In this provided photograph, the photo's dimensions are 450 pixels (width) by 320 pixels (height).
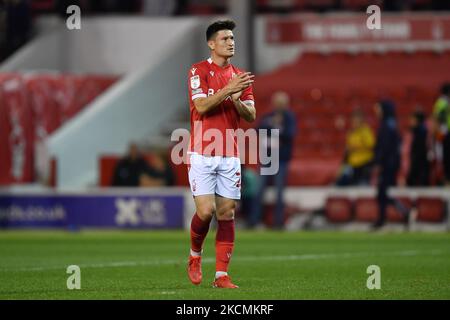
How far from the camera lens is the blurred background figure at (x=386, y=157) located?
19516mm

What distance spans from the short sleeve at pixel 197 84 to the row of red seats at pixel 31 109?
1460cm

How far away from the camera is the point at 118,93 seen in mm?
25344

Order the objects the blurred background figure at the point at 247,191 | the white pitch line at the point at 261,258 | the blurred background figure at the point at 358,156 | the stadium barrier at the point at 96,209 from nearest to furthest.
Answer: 1. the white pitch line at the point at 261,258
2. the stadium barrier at the point at 96,209
3. the blurred background figure at the point at 247,191
4. the blurred background figure at the point at 358,156

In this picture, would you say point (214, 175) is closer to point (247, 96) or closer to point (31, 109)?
point (247, 96)

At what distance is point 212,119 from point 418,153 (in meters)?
11.2

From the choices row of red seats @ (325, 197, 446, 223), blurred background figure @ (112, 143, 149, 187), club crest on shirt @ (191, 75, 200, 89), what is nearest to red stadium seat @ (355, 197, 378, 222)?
row of red seats @ (325, 197, 446, 223)

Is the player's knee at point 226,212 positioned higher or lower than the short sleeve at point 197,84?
lower

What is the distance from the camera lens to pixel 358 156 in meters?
21.4

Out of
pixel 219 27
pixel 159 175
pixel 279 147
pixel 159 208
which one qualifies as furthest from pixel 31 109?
pixel 219 27

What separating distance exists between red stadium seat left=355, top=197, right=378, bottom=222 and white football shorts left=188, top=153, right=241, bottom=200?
10.9 m

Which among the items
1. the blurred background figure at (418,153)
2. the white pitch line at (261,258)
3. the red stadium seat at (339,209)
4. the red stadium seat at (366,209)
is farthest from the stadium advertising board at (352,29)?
the white pitch line at (261,258)

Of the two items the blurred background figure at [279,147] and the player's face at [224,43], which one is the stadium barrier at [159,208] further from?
the player's face at [224,43]
